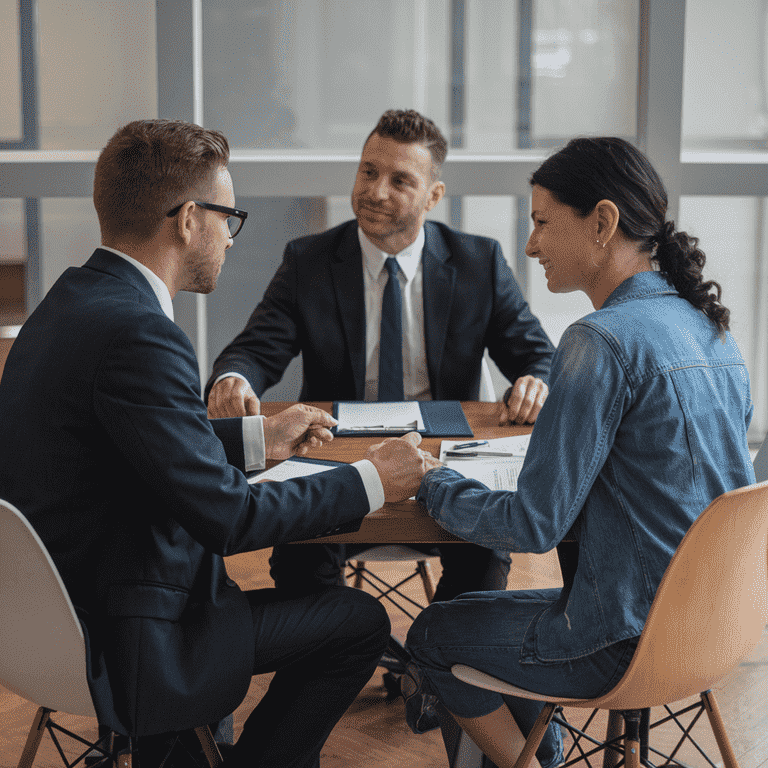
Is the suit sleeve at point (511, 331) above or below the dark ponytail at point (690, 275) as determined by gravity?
below

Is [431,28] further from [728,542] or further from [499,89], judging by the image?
[728,542]

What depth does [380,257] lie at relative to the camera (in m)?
2.76

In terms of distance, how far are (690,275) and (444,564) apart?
1091 mm

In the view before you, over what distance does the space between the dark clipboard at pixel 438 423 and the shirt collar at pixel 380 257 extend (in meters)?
0.61

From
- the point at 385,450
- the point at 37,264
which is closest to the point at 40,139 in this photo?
the point at 37,264

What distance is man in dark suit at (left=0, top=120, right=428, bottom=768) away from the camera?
1.33m

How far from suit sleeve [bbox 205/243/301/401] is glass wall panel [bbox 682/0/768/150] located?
8.43ft

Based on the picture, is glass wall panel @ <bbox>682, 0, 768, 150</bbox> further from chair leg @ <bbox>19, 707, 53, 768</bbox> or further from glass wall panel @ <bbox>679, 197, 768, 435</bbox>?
chair leg @ <bbox>19, 707, 53, 768</bbox>

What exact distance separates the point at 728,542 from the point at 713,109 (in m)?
3.58

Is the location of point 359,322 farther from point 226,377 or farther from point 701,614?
point 701,614

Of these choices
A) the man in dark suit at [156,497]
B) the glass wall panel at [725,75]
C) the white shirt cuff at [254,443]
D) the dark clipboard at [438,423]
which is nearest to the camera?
the man in dark suit at [156,497]

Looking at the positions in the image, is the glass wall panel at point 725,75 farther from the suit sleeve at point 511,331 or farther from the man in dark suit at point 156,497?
the man in dark suit at point 156,497

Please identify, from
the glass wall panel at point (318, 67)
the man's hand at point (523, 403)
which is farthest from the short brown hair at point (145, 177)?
the glass wall panel at point (318, 67)

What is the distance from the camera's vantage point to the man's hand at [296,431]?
1.86 metres
